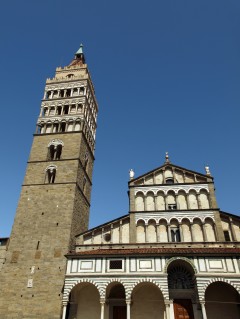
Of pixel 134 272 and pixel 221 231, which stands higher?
pixel 221 231

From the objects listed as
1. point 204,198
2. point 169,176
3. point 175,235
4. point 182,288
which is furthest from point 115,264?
point 169,176

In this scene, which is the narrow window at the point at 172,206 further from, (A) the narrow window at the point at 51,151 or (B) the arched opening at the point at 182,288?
(A) the narrow window at the point at 51,151

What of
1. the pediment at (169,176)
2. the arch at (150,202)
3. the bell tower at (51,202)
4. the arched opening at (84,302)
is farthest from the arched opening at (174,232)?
the bell tower at (51,202)

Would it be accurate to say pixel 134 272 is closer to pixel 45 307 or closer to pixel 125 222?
pixel 125 222

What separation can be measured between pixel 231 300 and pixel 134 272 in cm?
689

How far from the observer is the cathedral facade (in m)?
18.4

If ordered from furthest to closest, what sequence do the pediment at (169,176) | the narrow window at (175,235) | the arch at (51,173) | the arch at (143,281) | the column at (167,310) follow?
the arch at (51,173) < the pediment at (169,176) < the narrow window at (175,235) < the arch at (143,281) < the column at (167,310)

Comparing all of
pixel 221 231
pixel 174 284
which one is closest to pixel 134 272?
pixel 174 284

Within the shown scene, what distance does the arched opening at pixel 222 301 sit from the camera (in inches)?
719

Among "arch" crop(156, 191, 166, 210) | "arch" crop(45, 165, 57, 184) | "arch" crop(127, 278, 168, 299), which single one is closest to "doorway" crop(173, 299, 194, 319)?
"arch" crop(127, 278, 168, 299)

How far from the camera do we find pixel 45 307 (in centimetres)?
1920

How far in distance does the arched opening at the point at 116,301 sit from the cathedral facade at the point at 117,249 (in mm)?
63

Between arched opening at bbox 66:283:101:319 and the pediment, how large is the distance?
9.43 meters

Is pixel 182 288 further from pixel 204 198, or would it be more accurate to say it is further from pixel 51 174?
pixel 51 174
